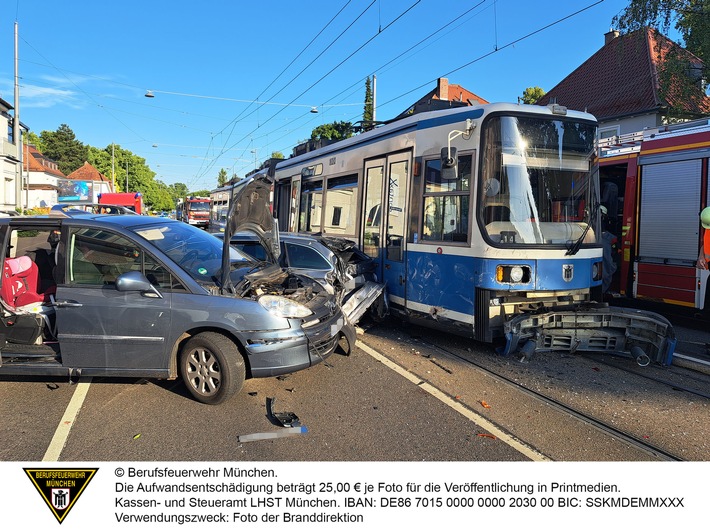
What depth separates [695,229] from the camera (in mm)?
7883

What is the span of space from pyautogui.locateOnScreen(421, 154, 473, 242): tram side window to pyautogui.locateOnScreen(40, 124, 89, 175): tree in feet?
346

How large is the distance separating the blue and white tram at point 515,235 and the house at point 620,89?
11.6m

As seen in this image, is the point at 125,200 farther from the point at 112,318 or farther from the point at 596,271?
the point at 596,271

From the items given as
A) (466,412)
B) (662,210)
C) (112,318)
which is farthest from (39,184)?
(466,412)

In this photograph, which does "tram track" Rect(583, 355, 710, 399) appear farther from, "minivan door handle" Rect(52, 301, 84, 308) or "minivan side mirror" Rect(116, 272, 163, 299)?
"minivan door handle" Rect(52, 301, 84, 308)

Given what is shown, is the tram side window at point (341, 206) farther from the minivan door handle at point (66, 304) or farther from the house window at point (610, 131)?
the house window at point (610, 131)

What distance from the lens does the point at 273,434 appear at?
4.03 m

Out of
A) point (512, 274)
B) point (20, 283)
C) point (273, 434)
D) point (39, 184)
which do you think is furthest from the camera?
point (39, 184)

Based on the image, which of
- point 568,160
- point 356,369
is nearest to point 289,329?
point 356,369

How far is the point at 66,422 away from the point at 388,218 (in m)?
5.04

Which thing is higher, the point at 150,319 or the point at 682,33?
the point at 682,33

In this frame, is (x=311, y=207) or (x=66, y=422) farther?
(x=311, y=207)
